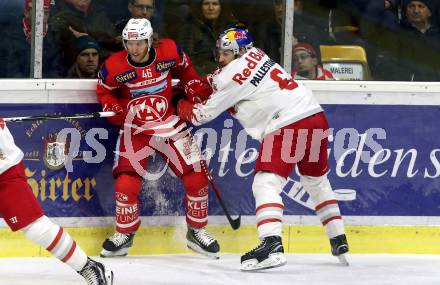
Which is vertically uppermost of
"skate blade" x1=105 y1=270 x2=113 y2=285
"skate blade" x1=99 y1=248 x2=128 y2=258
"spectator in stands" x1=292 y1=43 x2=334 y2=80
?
"spectator in stands" x1=292 y1=43 x2=334 y2=80

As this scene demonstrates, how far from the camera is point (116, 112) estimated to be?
230 inches

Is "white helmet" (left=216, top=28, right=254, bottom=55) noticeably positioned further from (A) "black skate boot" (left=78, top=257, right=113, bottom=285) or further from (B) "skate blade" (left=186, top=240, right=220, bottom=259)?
(A) "black skate boot" (left=78, top=257, right=113, bottom=285)

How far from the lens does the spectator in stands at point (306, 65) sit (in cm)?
619

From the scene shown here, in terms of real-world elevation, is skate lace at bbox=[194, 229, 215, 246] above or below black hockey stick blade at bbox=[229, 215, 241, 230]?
below

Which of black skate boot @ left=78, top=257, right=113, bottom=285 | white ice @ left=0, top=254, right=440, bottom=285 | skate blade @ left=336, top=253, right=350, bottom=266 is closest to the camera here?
black skate boot @ left=78, top=257, right=113, bottom=285

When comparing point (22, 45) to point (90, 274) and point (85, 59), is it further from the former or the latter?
point (90, 274)

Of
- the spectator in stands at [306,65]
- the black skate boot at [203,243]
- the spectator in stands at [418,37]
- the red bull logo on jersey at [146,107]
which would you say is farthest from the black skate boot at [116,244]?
the spectator in stands at [418,37]

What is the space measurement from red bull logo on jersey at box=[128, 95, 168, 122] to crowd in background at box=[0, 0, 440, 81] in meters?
0.26

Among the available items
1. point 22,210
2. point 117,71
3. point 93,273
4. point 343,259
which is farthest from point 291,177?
point 22,210

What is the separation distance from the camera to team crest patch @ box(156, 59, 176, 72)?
5910 mm

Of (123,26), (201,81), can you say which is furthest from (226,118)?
(123,26)

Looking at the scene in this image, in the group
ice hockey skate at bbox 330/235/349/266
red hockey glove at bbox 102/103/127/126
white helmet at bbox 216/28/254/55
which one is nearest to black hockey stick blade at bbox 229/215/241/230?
ice hockey skate at bbox 330/235/349/266

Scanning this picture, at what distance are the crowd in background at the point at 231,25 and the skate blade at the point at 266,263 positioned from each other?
3.26 ft

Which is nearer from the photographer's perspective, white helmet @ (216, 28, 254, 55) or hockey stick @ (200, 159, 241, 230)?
white helmet @ (216, 28, 254, 55)
